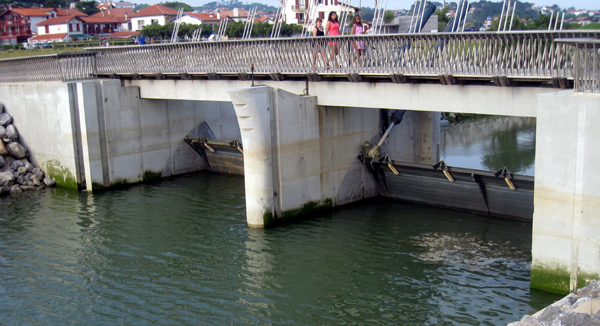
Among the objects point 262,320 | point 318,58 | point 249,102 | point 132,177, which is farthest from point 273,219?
point 132,177

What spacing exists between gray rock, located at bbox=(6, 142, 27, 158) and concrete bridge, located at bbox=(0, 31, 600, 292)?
0.40 m

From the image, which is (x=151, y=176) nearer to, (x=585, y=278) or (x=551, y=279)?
(x=551, y=279)

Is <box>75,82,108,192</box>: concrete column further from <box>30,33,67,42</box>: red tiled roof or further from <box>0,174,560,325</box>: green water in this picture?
<box>30,33,67,42</box>: red tiled roof

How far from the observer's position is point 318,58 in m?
18.2

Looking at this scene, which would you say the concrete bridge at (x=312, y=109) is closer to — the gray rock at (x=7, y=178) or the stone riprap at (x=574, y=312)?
the stone riprap at (x=574, y=312)

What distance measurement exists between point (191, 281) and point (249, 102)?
18.0 feet

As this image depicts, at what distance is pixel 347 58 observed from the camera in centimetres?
1750

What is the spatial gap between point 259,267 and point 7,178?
13.9 metres

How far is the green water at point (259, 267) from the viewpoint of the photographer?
1240cm

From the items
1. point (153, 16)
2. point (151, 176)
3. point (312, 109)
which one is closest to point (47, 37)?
point (153, 16)

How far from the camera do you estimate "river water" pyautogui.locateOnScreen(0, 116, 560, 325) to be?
1240 centimetres

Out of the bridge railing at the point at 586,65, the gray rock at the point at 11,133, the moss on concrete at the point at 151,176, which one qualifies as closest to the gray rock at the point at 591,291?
the bridge railing at the point at 586,65

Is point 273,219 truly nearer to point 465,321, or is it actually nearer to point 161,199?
point 161,199

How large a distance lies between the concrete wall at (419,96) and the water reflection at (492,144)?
32.9ft
